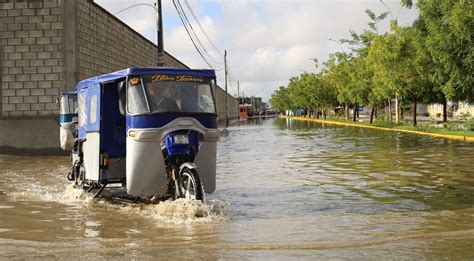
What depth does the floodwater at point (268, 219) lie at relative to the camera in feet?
23.3

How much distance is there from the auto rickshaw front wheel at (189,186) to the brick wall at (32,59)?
15952 mm

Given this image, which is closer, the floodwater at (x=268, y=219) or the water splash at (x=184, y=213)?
the floodwater at (x=268, y=219)

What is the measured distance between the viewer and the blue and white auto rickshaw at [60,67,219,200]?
9.65m

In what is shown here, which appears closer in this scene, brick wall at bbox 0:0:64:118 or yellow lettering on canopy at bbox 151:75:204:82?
yellow lettering on canopy at bbox 151:75:204:82

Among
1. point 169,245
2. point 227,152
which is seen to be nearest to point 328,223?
point 169,245

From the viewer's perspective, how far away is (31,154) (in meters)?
24.4

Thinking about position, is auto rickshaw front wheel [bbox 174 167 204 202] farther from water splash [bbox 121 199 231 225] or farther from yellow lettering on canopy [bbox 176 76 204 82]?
yellow lettering on canopy [bbox 176 76 204 82]

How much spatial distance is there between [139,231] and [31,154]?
17.5 m

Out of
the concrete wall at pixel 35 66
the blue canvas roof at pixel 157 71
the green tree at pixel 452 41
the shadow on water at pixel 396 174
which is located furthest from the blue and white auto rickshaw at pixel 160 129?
the green tree at pixel 452 41

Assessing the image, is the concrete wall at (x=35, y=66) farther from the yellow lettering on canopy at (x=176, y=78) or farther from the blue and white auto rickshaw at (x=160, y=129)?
the yellow lettering on canopy at (x=176, y=78)

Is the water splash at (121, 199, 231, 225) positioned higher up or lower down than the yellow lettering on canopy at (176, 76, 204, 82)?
lower down

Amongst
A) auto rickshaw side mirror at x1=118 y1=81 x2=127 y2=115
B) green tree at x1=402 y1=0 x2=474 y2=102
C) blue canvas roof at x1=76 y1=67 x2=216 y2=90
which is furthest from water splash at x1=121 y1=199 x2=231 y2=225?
green tree at x1=402 y1=0 x2=474 y2=102

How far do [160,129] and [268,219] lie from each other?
→ 2296 millimetres

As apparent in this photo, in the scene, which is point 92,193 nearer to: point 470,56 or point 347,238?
point 347,238
